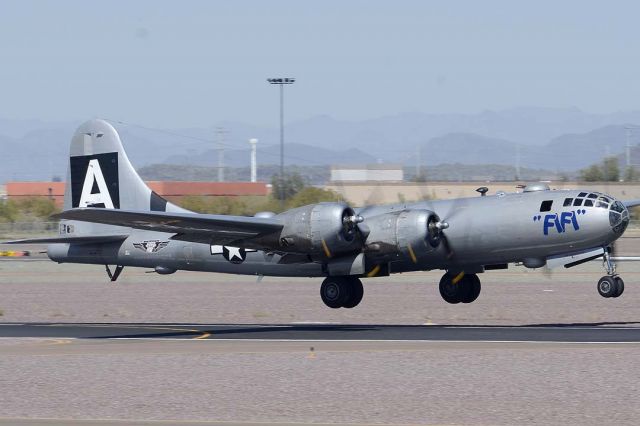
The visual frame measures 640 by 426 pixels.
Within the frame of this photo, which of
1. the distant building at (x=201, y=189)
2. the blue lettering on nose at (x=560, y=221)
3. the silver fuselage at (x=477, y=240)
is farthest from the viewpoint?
the distant building at (x=201, y=189)

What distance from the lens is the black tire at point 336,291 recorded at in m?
33.6

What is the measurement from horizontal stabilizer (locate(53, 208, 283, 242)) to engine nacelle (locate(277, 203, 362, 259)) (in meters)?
0.50

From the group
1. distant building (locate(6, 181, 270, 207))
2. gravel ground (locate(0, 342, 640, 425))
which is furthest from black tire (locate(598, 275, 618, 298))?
distant building (locate(6, 181, 270, 207))

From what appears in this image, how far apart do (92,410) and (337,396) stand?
4.59 m

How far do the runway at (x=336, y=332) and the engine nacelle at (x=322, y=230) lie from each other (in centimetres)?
245

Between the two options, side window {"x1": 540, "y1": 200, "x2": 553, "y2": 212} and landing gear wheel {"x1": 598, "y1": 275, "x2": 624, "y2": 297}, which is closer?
landing gear wheel {"x1": 598, "y1": 275, "x2": 624, "y2": 297}

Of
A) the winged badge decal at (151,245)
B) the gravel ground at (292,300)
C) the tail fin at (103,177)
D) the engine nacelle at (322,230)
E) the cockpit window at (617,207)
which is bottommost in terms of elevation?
the gravel ground at (292,300)

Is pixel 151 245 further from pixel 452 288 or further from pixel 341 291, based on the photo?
pixel 452 288

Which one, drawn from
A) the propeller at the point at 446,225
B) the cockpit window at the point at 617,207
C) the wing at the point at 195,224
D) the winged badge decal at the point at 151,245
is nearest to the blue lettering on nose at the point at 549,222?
the cockpit window at the point at 617,207

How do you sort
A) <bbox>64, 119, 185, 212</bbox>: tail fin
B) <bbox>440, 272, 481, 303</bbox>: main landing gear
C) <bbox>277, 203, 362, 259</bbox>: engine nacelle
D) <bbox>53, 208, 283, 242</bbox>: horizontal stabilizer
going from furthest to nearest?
<bbox>64, 119, 185, 212</bbox>: tail fin, <bbox>440, 272, 481, 303</bbox>: main landing gear, <bbox>277, 203, 362, 259</bbox>: engine nacelle, <bbox>53, 208, 283, 242</bbox>: horizontal stabilizer

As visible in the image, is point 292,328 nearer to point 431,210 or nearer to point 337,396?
point 431,210

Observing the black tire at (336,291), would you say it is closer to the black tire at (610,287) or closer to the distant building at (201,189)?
the black tire at (610,287)

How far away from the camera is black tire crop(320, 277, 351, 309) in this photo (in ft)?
110

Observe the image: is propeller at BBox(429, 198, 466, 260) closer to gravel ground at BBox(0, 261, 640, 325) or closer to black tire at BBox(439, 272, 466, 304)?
black tire at BBox(439, 272, 466, 304)
